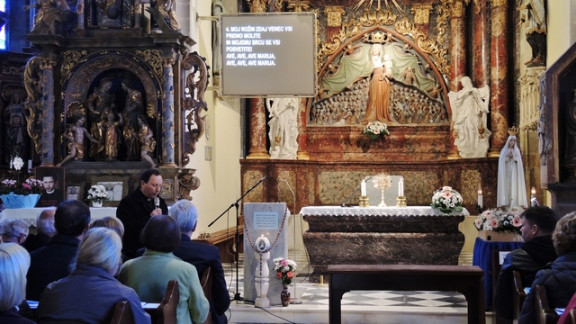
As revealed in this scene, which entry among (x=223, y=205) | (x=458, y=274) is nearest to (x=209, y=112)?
(x=223, y=205)

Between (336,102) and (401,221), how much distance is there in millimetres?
4732

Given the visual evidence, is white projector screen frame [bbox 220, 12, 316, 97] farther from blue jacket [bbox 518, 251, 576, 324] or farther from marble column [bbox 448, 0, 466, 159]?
blue jacket [bbox 518, 251, 576, 324]

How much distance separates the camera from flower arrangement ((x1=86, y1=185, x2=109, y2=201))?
930cm

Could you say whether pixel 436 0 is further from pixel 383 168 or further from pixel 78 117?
pixel 78 117

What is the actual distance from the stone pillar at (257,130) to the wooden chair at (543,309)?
36.2 ft

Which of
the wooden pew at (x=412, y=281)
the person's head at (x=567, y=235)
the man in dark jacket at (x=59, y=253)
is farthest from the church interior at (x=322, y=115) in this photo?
the man in dark jacket at (x=59, y=253)

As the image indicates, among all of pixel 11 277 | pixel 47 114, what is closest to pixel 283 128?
pixel 47 114

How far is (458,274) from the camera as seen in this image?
21.2 feet

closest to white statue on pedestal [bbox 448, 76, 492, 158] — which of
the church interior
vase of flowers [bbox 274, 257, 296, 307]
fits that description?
the church interior

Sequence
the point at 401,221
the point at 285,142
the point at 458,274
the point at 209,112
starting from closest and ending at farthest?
the point at 458,274 → the point at 401,221 → the point at 209,112 → the point at 285,142

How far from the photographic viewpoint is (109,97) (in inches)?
386

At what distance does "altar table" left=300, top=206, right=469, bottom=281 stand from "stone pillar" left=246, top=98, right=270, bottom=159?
3829mm

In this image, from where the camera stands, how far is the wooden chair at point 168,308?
3.81 meters

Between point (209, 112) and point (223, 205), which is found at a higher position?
point (209, 112)
